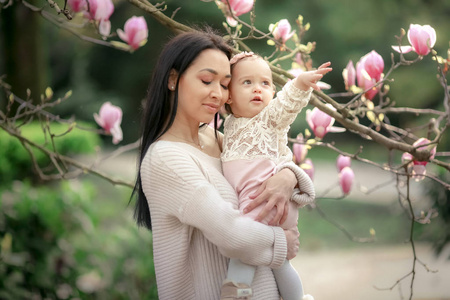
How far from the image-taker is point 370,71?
2625mm

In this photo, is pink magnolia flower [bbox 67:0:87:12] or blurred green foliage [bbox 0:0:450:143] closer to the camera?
pink magnolia flower [bbox 67:0:87:12]

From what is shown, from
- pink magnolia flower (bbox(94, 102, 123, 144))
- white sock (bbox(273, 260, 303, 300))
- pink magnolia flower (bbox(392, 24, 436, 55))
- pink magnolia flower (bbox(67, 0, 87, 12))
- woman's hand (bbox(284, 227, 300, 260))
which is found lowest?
pink magnolia flower (bbox(94, 102, 123, 144))

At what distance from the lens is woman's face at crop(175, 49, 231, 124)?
202 centimetres

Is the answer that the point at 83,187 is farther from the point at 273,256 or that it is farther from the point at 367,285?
the point at 367,285

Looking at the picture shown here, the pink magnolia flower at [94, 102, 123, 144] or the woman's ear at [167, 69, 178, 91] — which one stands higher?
the woman's ear at [167, 69, 178, 91]

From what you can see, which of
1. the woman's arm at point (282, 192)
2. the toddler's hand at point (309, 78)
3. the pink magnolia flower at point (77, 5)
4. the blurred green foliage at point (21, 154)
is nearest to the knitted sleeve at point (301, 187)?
the woman's arm at point (282, 192)

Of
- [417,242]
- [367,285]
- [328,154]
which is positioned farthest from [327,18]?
[367,285]

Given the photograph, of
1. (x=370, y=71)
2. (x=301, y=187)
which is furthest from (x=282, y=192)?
(x=370, y=71)

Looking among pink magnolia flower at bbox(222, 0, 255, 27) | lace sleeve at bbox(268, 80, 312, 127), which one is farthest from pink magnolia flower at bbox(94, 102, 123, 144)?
lace sleeve at bbox(268, 80, 312, 127)

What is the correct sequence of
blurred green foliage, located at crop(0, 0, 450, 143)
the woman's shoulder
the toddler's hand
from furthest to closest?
blurred green foliage, located at crop(0, 0, 450, 143) → the woman's shoulder → the toddler's hand

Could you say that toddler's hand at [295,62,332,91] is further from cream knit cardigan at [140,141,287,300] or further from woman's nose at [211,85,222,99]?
cream knit cardigan at [140,141,287,300]

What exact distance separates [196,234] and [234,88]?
48 centimetres

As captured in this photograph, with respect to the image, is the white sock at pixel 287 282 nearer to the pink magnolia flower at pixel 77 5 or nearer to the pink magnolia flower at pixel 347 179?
the pink magnolia flower at pixel 347 179

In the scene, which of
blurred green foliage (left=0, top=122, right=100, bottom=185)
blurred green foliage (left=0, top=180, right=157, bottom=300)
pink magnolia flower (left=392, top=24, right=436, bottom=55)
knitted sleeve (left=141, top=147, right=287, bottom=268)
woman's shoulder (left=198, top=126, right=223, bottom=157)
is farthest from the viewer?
blurred green foliage (left=0, top=122, right=100, bottom=185)
